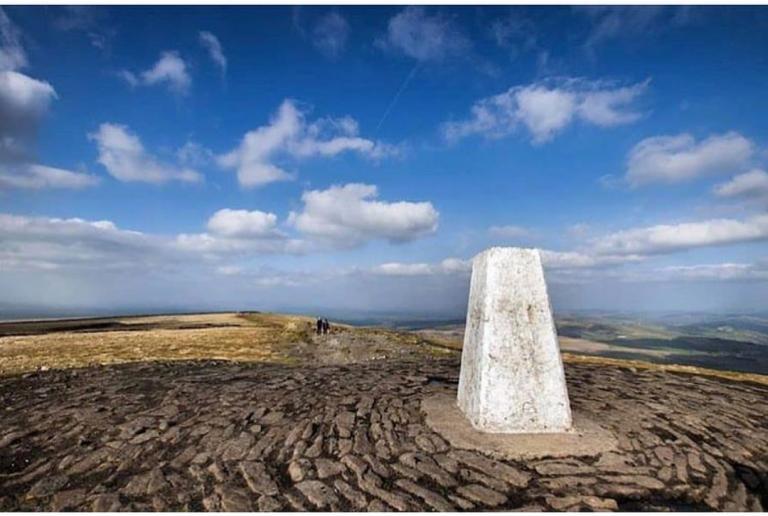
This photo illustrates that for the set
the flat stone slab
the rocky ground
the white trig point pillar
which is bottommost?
the rocky ground

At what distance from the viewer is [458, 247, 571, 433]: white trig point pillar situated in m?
8.20

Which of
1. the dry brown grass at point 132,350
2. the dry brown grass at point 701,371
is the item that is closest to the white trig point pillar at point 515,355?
the dry brown grass at point 701,371

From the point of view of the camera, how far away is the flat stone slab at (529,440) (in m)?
7.21

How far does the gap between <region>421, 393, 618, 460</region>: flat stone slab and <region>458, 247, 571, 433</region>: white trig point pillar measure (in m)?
0.23

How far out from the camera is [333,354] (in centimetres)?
2347

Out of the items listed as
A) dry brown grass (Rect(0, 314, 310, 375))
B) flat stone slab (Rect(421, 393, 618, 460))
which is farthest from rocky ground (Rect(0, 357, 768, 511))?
dry brown grass (Rect(0, 314, 310, 375))

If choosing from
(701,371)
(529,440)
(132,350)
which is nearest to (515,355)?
(529,440)

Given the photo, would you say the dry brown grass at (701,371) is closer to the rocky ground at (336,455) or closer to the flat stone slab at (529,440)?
the rocky ground at (336,455)

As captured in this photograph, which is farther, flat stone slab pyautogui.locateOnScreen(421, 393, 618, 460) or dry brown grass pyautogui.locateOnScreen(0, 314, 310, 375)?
dry brown grass pyautogui.locateOnScreen(0, 314, 310, 375)

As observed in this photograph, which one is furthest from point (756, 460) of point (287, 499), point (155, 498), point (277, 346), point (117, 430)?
point (277, 346)

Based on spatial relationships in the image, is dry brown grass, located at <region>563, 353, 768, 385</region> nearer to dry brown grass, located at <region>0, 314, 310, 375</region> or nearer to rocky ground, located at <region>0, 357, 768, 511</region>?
rocky ground, located at <region>0, 357, 768, 511</region>

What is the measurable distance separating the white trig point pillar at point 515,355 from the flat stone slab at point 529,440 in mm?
233

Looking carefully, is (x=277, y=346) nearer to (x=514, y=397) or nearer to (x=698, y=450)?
(x=514, y=397)

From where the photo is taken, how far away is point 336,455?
738 cm
